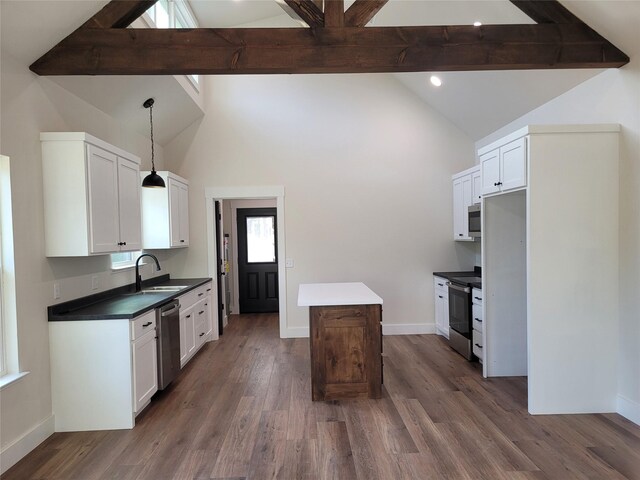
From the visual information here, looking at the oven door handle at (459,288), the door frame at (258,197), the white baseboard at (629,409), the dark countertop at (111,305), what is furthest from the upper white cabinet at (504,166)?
the dark countertop at (111,305)

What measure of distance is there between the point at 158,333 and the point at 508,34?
3853mm

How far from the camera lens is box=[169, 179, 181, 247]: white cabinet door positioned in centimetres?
438

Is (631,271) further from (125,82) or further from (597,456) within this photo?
(125,82)

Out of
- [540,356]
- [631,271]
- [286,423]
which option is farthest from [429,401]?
[631,271]

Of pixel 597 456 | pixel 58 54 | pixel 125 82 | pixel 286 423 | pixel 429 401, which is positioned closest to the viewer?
pixel 597 456

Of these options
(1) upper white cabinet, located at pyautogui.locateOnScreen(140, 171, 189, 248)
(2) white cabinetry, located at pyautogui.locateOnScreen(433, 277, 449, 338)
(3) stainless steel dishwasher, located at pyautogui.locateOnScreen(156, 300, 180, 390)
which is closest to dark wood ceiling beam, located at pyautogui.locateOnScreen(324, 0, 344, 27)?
(1) upper white cabinet, located at pyautogui.locateOnScreen(140, 171, 189, 248)

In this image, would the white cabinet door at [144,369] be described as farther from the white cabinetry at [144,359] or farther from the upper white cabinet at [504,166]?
the upper white cabinet at [504,166]

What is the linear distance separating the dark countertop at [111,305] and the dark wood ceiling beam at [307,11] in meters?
2.62

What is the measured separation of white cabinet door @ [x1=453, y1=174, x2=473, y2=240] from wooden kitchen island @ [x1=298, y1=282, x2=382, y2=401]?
7.38 ft

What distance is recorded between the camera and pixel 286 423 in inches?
110

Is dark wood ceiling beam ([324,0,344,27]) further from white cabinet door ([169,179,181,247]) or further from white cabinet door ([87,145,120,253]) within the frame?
white cabinet door ([169,179,181,247])

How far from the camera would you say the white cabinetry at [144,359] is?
2.80m

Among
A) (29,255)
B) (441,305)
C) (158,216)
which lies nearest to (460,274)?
(441,305)

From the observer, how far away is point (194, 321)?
434cm
